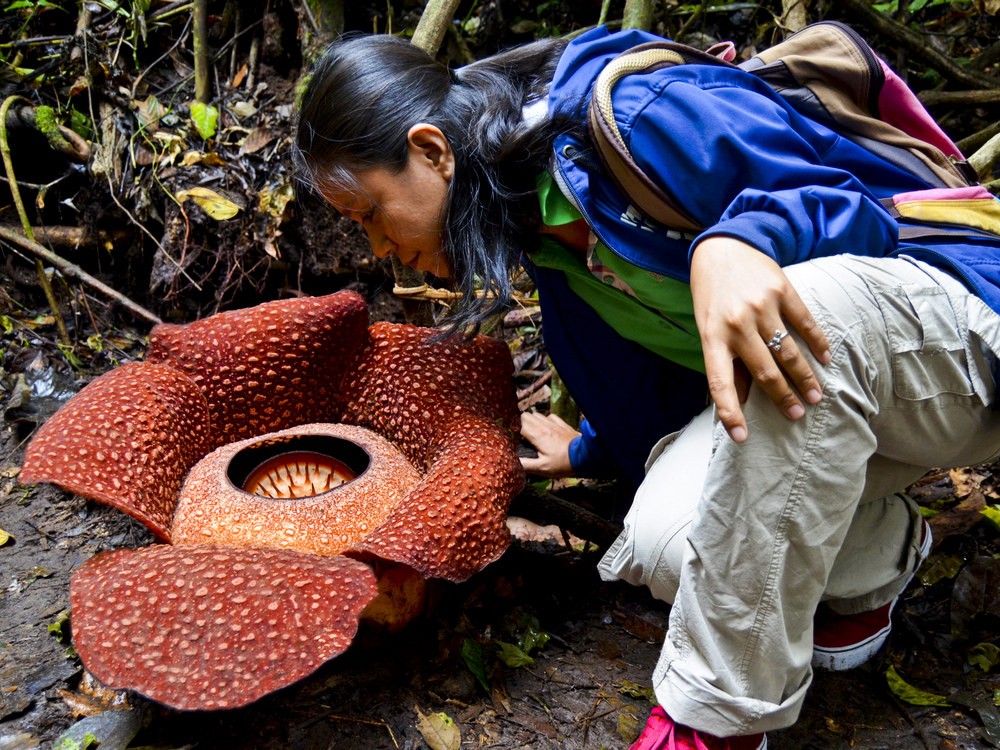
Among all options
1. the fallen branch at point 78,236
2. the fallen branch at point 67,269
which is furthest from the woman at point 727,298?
the fallen branch at point 78,236

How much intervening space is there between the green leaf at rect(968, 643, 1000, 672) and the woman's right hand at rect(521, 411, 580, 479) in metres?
1.14

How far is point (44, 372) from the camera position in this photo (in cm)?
321

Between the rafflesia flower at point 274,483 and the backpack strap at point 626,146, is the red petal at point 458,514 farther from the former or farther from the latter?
the backpack strap at point 626,146

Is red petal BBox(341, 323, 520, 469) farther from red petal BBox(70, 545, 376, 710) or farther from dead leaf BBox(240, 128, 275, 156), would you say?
dead leaf BBox(240, 128, 275, 156)

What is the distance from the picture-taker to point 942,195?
5.51 feet

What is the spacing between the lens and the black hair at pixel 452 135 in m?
1.77

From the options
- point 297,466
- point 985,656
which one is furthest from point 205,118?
point 985,656

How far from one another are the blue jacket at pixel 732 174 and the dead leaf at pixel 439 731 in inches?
41.1

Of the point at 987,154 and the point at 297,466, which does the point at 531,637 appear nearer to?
the point at 297,466

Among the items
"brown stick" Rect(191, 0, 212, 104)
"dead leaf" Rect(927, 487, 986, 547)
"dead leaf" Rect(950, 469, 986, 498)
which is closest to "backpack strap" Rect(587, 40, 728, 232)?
"dead leaf" Rect(927, 487, 986, 547)

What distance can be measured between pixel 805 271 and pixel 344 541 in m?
1.08

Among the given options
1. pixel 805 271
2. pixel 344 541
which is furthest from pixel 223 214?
pixel 805 271

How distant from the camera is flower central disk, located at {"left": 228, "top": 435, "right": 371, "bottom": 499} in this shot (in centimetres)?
201

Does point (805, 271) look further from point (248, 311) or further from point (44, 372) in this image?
point (44, 372)
